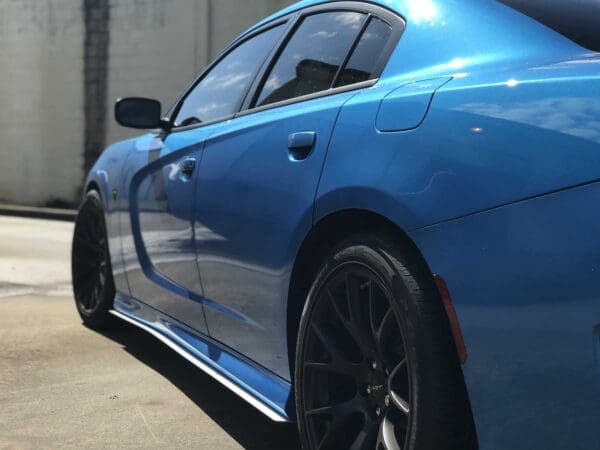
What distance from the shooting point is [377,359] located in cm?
192

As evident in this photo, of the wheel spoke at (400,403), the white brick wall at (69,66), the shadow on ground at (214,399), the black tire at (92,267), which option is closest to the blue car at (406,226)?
the wheel spoke at (400,403)

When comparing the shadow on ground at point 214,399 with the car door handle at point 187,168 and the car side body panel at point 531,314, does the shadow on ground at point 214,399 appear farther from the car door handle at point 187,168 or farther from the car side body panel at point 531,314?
the car side body panel at point 531,314

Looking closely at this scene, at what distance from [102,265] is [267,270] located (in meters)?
2.21

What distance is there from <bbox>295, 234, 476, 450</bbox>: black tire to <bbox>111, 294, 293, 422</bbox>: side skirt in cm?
20

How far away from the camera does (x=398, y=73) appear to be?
82.1 inches

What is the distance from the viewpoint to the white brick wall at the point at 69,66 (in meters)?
12.7

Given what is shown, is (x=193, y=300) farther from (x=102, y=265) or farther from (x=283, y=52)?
(x=102, y=265)

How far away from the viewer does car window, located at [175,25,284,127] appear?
10.0ft

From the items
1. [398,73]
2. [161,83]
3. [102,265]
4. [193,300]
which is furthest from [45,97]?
[398,73]

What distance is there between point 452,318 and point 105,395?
2148 mm

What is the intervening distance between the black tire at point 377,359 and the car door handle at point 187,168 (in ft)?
3.72

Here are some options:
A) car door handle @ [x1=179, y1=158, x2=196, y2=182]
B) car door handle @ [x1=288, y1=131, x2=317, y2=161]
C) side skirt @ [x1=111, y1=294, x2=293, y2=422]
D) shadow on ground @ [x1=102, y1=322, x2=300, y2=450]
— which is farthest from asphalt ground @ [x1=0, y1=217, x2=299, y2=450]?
car door handle @ [x1=288, y1=131, x2=317, y2=161]

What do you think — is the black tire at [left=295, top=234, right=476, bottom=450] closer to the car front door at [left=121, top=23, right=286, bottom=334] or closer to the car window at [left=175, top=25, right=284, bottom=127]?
the car front door at [left=121, top=23, right=286, bottom=334]

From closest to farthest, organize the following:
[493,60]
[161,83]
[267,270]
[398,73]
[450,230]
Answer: [450,230] → [493,60] → [398,73] → [267,270] → [161,83]
